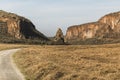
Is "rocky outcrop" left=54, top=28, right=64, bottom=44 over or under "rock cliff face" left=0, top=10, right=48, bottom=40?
under

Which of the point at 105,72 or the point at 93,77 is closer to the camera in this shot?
the point at 93,77

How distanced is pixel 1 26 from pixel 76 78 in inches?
6411

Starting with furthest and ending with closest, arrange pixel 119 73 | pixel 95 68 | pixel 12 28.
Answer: pixel 12 28
pixel 95 68
pixel 119 73

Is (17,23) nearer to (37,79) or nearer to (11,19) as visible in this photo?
(11,19)

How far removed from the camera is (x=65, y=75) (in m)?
23.6

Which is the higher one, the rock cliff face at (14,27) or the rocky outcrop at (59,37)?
the rock cliff face at (14,27)

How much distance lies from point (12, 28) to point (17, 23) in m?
3.75

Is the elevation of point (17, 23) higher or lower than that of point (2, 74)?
higher

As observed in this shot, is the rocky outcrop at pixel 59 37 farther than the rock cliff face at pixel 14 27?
No

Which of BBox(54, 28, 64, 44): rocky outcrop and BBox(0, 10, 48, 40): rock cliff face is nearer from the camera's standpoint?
BBox(54, 28, 64, 44): rocky outcrop

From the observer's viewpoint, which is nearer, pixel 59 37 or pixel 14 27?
pixel 59 37

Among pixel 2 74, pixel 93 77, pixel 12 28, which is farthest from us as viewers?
pixel 12 28

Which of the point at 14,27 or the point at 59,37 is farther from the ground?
the point at 14,27

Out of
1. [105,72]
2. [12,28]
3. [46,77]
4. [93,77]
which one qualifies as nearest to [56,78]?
[46,77]
